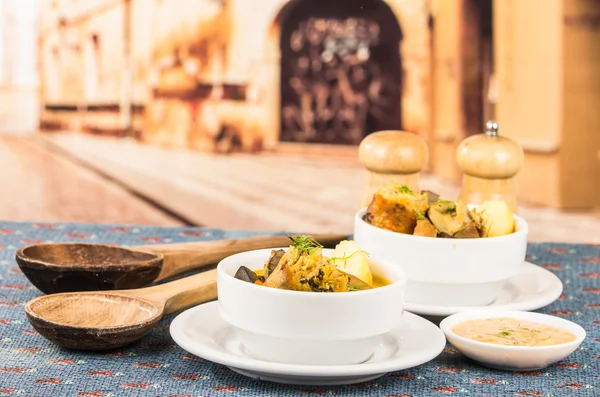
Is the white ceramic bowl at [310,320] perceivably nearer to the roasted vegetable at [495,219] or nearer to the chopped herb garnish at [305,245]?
the chopped herb garnish at [305,245]

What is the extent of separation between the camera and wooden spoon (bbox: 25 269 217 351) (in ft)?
2.19

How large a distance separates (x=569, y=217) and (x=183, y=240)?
272 centimetres

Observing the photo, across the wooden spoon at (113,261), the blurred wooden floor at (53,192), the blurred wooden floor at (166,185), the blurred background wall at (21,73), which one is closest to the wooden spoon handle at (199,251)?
the wooden spoon at (113,261)

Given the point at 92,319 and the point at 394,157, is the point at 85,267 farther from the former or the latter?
the point at 394,157

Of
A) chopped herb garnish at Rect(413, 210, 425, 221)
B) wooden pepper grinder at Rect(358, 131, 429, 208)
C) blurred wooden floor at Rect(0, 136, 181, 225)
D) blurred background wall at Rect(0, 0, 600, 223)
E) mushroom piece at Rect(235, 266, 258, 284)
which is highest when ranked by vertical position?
blurred background wall at Rect(0, 0, 600, 223)

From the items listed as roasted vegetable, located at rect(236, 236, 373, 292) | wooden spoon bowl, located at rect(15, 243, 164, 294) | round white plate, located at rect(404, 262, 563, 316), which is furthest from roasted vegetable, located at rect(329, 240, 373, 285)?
wooden spoon bowl, located at rect(15, 243, 164, 294)

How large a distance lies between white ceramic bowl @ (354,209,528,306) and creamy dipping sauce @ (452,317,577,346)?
0.06 m

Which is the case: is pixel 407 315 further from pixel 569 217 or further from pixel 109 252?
pixel 569 217

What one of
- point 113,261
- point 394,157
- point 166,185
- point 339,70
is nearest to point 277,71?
point 339,70

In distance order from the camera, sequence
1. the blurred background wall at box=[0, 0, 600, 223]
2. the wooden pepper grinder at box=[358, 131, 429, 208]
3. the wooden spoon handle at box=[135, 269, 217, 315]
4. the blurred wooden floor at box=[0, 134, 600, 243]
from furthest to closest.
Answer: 1. the blurred background wall at box=[0, 0, 600, 223]
2. the blurred wooden floor at box=[0, 134, 600, 243]
3. the wooden pepper grinder at box=[358, 131, 429, 208]
4. the wooden spoon handle at box=[135, 269, 217, 315]

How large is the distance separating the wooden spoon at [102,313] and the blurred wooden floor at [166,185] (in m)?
2.96

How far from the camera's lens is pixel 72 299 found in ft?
2.36

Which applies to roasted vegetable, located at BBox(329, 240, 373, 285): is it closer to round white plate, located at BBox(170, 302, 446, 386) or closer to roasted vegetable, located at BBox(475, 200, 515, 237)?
round white plate, located at BBox(170, 302, 446, 386)

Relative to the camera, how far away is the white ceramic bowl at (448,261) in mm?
788
